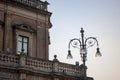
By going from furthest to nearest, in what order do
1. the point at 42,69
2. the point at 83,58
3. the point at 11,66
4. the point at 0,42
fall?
the point at 0,42 → the point at 42,69 → the point at 11,66 → the point at 83,58

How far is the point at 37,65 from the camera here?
25.5 m

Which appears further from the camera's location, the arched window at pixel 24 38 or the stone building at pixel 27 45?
the arched window at pixel 24 38

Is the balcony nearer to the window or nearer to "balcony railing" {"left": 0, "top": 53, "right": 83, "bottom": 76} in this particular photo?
the window

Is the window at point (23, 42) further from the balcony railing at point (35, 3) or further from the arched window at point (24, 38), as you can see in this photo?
the balcony railing at point (35, 3)

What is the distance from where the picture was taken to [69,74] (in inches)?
1052

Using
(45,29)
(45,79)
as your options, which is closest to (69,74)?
(45,79)

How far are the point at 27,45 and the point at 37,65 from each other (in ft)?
14.0

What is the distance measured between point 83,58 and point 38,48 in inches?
327

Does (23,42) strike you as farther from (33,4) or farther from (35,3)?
(35,3)

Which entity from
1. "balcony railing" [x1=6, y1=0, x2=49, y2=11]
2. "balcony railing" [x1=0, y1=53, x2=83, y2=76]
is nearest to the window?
"balcony railing" [x1=6, y1=0, x2=49, y2=11]

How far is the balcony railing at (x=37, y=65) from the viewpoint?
24047mm

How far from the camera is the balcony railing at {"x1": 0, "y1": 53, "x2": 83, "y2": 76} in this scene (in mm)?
24047

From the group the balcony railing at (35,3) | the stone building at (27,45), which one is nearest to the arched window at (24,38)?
the stone building at (27,45)

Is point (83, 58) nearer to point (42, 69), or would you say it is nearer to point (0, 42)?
point (42, 69)
